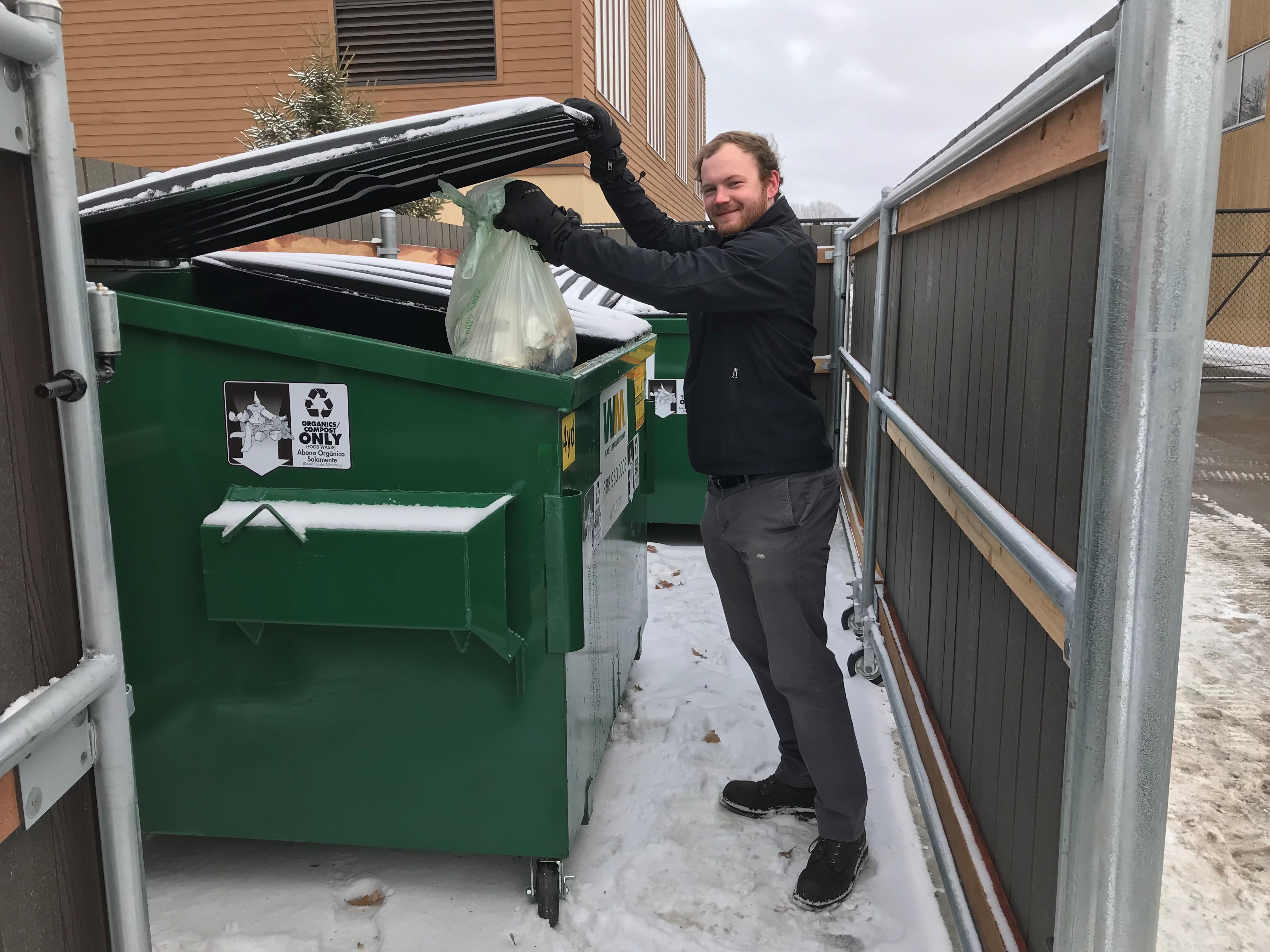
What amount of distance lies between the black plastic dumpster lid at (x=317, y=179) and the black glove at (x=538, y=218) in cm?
16

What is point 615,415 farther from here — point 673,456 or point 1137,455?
point 673,456

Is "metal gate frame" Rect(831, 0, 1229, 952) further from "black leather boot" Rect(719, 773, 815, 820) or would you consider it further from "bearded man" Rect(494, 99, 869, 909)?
"black leather boot" Rect(719, 773, 815, 820)

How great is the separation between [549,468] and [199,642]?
0.99m

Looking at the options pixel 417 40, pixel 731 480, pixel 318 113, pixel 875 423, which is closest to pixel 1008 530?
pixel 731 480

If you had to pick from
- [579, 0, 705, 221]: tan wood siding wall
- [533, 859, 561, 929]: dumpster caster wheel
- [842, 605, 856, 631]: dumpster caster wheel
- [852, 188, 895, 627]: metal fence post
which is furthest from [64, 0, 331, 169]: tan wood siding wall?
[533, 859, 561, 929]: dumpster caster wheel

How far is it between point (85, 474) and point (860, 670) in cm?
→ 328

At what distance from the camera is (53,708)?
112 centimetres

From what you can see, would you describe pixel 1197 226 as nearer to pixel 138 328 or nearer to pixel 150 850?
pixel 138 328

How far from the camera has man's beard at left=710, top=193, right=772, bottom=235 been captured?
264cm

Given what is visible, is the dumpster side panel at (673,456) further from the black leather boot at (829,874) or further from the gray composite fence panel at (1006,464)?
the black leather boot at (829,874)

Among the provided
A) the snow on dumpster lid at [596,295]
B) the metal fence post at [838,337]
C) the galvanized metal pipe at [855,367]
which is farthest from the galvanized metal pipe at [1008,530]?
the metal fence post at [838,337]

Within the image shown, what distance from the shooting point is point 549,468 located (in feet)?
7.35

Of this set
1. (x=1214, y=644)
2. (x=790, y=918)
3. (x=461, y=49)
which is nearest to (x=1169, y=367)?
(x=790, y=918)

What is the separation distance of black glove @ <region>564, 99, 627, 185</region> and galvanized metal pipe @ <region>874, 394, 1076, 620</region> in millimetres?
1152
